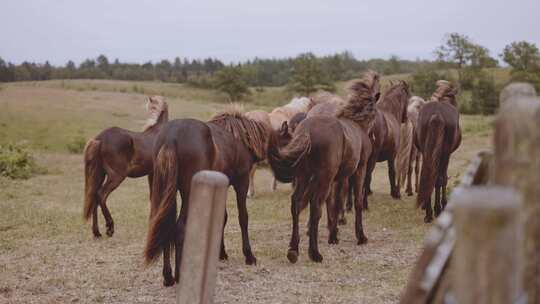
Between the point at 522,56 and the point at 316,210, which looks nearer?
the point at 316,210

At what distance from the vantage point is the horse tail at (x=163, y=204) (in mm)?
5488

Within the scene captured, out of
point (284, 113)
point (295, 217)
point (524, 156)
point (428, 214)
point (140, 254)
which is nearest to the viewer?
point (524, 156)

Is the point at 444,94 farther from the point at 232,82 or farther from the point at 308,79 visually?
the point at 232,82

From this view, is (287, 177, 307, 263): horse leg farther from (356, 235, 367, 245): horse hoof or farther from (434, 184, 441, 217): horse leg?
(434, 184, 441, 217): horse leg

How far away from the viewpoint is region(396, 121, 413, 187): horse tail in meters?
12.2

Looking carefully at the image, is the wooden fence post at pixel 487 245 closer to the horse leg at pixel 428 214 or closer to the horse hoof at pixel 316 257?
the horse hoof at pixel 316 257

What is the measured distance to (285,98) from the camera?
52.9 metres

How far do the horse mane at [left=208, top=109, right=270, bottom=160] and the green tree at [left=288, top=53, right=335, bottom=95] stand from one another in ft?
144

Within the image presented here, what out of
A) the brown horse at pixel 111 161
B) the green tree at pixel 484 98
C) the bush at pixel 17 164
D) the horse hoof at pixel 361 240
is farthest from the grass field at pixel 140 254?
the green tree at pixel 484 98

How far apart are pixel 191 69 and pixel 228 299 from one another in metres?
93.1

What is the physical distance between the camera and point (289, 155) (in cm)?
707

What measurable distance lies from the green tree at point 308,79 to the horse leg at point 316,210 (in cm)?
4400

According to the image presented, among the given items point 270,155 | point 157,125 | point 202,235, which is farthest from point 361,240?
point 202,235

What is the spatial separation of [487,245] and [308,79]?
50.3m
